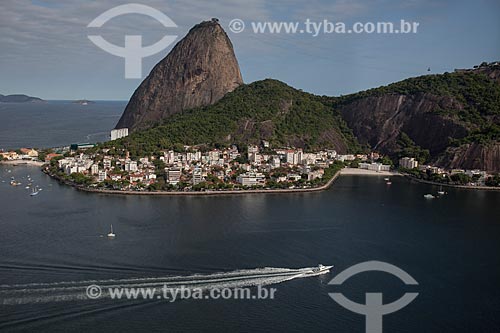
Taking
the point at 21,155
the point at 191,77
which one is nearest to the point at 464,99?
the point at 191,77

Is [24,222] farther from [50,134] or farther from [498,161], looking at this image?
[50,134]

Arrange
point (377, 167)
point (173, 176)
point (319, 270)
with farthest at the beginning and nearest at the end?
point (377, 167) < point (173, 176) < point (319, 270)

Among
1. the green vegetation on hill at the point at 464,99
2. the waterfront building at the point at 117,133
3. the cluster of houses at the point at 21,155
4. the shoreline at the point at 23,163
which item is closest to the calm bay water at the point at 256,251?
the green vegetation on hill at the point at 464,99

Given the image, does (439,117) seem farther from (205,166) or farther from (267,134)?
(205,166)

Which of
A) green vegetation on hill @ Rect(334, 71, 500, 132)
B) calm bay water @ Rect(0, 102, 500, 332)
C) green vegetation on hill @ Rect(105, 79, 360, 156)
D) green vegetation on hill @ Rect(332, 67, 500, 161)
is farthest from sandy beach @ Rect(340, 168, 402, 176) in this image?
green vegetation on hill @ Rect(334, 71, 500, 132)

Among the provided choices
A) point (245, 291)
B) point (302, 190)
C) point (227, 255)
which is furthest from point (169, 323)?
point (302, 190)

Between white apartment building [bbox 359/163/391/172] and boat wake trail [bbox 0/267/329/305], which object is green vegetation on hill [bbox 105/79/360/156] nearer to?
white apartment building [bbox 359/163/391/172]

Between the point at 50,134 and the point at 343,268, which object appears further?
the point at 50,134
